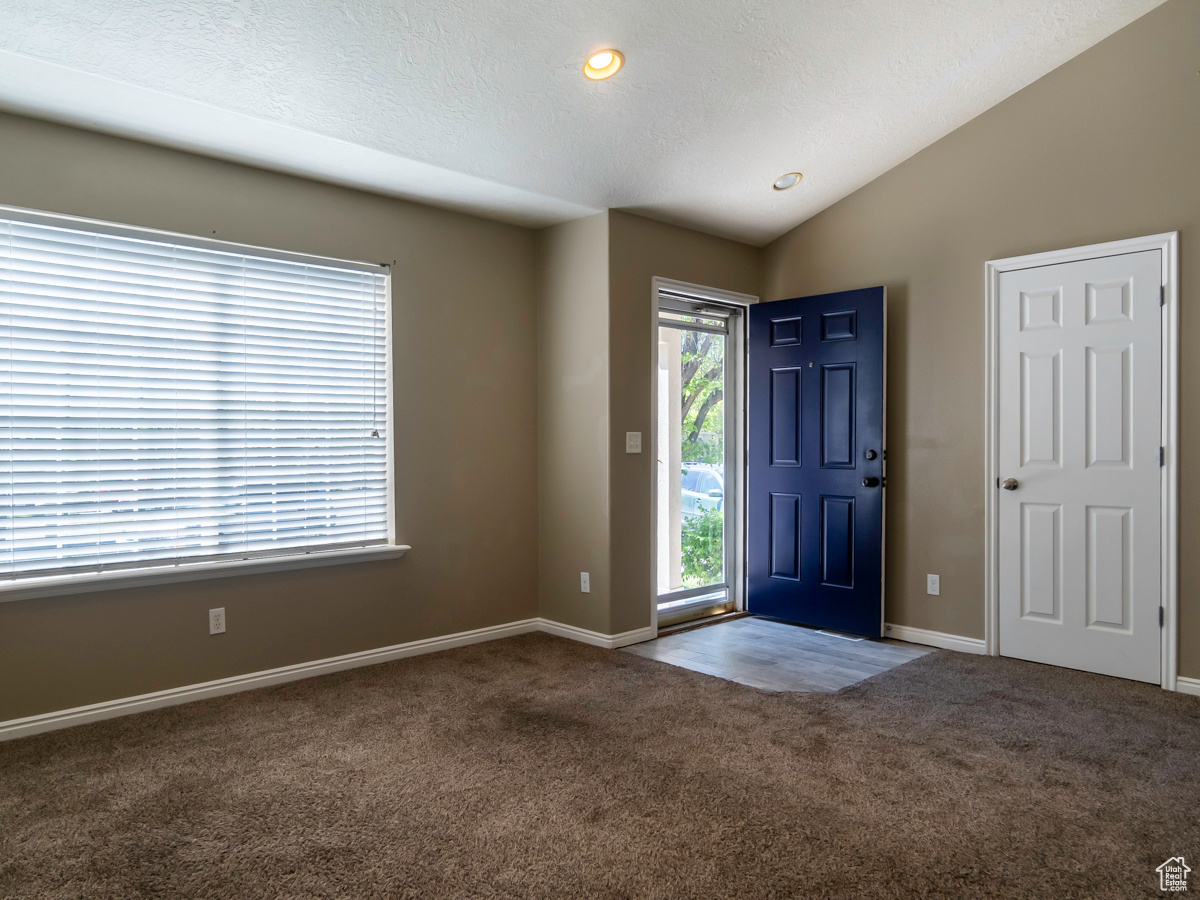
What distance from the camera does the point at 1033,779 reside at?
253 cm

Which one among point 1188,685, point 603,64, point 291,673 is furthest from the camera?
point 291,673

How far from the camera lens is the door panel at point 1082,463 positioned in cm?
351

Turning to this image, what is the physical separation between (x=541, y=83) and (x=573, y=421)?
194cm

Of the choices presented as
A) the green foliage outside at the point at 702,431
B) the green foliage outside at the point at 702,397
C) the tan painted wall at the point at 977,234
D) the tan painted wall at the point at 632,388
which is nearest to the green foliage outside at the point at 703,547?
the green foliage outside at the point at 702,431

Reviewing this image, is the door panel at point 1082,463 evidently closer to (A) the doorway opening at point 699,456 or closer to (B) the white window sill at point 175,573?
(A) the doorway opening at point 699,456

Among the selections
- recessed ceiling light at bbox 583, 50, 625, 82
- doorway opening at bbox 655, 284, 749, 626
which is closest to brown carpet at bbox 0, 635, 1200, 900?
doorway opening at bbox 655, 284, 749, 626

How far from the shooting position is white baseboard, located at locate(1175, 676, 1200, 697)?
3369 mm

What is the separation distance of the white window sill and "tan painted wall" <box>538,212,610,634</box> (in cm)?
101

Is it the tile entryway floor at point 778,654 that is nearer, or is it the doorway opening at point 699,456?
the tile entryway floor at point 778,654

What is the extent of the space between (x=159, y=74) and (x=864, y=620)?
14.0 feet

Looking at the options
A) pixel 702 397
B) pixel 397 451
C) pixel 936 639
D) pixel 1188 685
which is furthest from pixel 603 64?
pixel 1188 685

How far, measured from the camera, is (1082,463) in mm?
3707

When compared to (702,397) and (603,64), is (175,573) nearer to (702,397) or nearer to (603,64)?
(603,64)

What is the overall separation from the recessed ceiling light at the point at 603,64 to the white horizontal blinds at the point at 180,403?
61.3 inches
